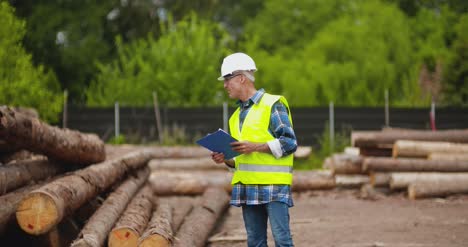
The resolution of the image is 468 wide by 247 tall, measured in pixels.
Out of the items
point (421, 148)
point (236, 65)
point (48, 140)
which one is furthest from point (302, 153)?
point (236, 65)

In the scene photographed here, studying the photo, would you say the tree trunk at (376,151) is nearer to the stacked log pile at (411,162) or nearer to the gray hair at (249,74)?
the stacked log pile at (411,162)

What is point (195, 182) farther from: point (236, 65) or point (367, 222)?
point (236, 65)

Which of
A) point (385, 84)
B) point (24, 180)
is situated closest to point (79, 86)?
point (385, 84)

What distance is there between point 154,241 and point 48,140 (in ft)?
8.05

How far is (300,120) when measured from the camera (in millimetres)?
24641

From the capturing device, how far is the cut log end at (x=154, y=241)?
7148 millimetres

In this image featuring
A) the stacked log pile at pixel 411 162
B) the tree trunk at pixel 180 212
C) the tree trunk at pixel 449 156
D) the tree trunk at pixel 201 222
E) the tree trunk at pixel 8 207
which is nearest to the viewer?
the tree trunk at pixel 8 207

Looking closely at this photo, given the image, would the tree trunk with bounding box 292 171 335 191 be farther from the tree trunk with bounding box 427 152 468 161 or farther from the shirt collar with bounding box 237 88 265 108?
the shirt collar with bounding box 237 88 265 108

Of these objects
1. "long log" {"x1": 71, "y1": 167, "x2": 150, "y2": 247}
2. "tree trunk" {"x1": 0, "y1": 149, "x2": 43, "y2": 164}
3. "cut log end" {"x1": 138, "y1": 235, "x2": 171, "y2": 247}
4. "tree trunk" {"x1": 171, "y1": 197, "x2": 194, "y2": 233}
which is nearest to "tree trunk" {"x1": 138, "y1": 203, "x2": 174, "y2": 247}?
"cut log end" {"x1": 138, "y1": 235, "x2": 171, "y2": 247}

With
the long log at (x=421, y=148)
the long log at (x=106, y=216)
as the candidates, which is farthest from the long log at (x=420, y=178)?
the long log at (x=106, y=216)

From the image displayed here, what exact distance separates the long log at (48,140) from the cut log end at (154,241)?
184 cm

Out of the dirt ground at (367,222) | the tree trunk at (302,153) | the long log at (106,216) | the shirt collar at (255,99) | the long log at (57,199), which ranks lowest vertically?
the dirt ground at (367,222)

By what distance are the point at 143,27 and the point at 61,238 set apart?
3046 cm

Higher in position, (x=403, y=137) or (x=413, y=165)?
(x=403, y=137)
